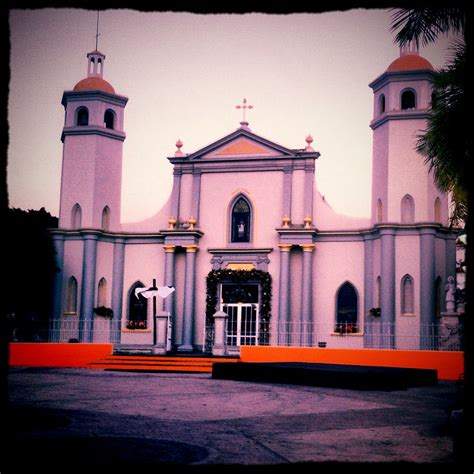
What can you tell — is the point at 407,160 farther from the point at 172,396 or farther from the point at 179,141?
the point at 172,396

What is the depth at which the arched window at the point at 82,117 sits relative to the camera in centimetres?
2865

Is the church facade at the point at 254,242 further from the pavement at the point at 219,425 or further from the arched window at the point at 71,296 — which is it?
the pavement at the point at 219,425

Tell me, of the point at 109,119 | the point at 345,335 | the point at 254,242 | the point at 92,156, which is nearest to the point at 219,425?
the point at 345,335

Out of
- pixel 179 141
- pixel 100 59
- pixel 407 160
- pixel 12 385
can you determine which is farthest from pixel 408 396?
pixel 100 59

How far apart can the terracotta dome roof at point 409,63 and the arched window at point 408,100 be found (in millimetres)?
880

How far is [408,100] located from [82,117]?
43.5ft

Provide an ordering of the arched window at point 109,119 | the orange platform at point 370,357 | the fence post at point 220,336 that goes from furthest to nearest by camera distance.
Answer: the arched window at point 109,119, the fence post at point 220,336, the orange platform at point 370,357

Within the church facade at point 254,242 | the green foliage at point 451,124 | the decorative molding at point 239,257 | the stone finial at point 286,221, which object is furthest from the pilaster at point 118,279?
the green foliage at point 451,124

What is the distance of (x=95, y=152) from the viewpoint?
28.0m

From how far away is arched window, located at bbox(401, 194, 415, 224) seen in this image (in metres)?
25.2

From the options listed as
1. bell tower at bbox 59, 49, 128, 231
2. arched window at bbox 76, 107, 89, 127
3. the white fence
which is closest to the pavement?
the white fence

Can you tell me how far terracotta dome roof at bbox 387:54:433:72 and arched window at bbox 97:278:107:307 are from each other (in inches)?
550

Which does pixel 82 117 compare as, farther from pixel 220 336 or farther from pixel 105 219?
pixel 220 336

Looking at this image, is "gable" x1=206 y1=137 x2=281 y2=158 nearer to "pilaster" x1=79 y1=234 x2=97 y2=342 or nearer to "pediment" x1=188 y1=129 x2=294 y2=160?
"pediment" x1=188 y1=129 x2=294 y2=160
